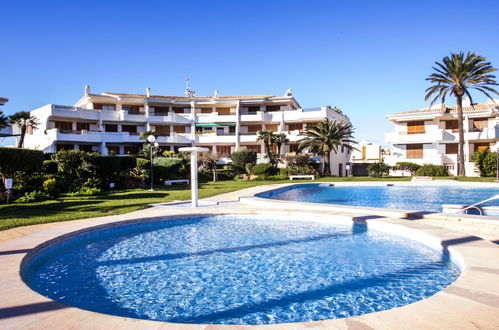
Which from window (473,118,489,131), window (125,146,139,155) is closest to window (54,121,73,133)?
window (125,146,139,155)

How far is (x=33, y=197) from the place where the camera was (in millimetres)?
15961

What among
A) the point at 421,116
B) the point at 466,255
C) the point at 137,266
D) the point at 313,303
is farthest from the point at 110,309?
the point at 421,116

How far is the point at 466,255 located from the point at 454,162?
35149 mm

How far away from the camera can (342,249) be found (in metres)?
8.16

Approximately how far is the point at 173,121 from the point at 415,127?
3153 centimetres

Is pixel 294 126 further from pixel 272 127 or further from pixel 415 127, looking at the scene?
pixel 415 127

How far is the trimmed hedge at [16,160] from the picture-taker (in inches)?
592

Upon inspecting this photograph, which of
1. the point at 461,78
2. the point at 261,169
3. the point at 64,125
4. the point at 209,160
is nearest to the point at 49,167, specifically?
the point at 209,160

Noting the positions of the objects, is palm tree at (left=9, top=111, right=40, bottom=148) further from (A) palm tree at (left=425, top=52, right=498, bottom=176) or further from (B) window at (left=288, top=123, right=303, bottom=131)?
(A) palm tree at (left=425, top=52, right=498, bottom=176)

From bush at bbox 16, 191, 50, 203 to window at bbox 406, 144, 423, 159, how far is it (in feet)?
127

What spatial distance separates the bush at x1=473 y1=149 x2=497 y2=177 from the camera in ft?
103

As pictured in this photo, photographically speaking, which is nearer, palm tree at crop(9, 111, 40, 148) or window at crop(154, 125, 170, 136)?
palm tree at crop(9, 111, 40, 148)

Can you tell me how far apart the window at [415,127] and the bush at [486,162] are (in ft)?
28.0

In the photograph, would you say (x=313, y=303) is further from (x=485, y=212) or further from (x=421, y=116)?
(x=421, y=116)
